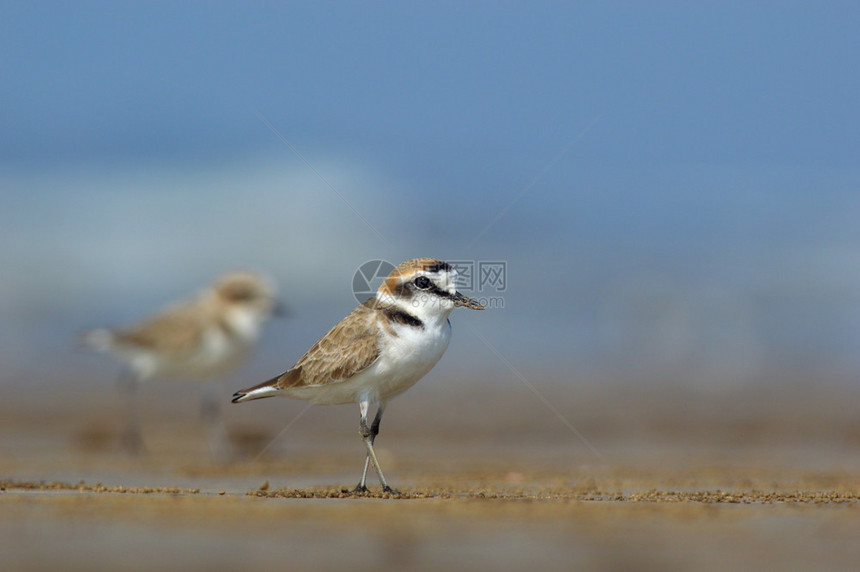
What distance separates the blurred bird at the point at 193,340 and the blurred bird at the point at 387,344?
3918 mm

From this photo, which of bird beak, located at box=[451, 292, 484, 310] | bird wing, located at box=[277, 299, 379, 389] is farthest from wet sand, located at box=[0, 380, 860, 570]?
bird beak, located at box=[451, 292, 484, 310]

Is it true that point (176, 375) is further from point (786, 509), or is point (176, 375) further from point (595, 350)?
point (595, 350)

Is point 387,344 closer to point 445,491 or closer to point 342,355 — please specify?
point 342,355

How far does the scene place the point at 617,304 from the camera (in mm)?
25734

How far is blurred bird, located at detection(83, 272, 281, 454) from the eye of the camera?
1167 cm

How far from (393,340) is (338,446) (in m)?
4.58

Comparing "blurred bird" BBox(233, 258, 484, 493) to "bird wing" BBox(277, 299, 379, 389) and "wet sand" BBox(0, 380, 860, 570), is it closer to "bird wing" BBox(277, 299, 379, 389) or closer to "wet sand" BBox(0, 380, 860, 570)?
"bird wing" BBox(277, 299, 379, 389)

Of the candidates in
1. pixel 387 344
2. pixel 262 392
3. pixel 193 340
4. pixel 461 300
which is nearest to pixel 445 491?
pixel 387 344

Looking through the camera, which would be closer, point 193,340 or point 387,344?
point 387,344

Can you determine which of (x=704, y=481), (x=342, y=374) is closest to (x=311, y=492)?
(x=342, y=374)

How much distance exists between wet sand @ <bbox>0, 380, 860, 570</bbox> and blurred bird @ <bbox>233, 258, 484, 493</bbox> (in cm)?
69

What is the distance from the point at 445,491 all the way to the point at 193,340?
5075 millimetres

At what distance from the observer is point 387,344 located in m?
7.32

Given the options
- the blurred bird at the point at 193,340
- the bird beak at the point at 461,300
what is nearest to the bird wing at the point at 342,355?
the bird beak at the point at 461,300
